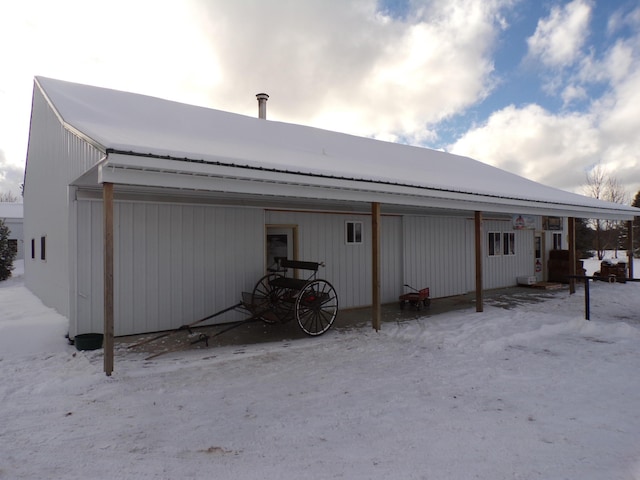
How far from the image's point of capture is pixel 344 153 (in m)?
10.1

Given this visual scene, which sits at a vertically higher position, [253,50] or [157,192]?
[253,50]

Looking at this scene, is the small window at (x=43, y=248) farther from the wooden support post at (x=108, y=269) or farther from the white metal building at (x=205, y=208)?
the wooden support post at (x=108, y=269)

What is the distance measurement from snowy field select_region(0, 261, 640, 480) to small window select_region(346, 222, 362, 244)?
138 inches

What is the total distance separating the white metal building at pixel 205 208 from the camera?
555cm

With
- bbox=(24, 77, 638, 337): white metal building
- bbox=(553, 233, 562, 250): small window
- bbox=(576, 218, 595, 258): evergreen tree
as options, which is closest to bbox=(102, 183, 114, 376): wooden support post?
bbox=(24, 77, 638, 337): white metal building

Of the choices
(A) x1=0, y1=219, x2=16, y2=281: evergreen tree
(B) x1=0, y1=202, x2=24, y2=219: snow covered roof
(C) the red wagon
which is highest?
(B) x1=0, y1=202, x2=24, y2=219: snow covered roof

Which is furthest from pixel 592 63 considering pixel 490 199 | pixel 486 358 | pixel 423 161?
pixel 486 358

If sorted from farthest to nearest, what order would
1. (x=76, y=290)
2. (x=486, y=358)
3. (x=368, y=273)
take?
1. (x=368, y=273)
2. (x=76, y=290)
3. (x=486, y=358)

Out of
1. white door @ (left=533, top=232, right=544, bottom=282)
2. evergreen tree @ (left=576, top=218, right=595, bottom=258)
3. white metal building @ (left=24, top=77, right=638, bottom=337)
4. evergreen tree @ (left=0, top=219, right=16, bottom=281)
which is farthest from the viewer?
evergreen tree @ (left=576, top=218, right=595, bottom=258)

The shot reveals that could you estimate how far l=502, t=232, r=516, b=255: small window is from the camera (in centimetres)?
1377

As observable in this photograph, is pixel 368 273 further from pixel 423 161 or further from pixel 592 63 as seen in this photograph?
pixel 592 63

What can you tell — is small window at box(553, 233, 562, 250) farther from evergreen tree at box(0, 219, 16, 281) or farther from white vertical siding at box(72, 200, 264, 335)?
evergreen tree at box(0, 219, 16, 281)

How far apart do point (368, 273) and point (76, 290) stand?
21.5 ft

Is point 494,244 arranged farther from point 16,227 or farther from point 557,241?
point 16,227
